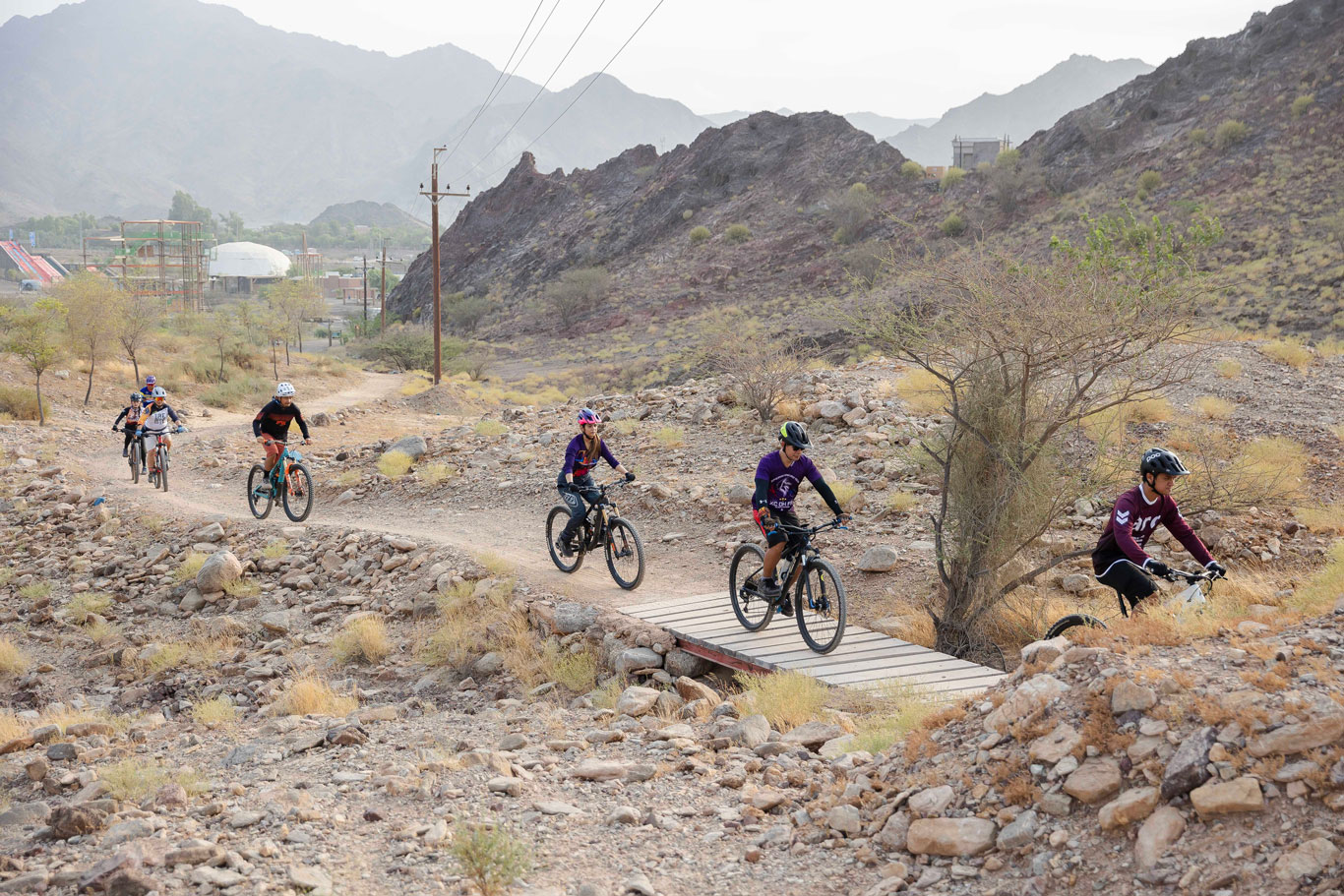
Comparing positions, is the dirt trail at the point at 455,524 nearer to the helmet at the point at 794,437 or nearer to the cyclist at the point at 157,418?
the cyclist at the point at 157,418

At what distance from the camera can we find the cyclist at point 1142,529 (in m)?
6.19

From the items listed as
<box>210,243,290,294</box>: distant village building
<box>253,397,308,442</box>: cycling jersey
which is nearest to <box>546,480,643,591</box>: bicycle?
<box>253,397,308,442</box>: cycling jersey

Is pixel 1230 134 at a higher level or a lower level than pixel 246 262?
lower

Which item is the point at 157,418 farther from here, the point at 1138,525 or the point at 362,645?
the point at 1138,525

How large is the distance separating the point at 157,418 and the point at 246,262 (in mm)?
165426

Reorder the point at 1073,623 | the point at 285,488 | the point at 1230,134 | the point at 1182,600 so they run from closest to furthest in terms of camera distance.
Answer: the point at 1182,600
the point at 1073,623
the point at 285,488
the point at 1230,134

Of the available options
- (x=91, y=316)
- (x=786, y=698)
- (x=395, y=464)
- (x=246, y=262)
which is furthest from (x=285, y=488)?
(x=246, y=262)

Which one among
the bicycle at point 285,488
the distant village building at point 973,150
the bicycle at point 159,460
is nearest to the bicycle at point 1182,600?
the bicycle at point 285,488

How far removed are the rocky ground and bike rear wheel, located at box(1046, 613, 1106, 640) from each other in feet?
2.71

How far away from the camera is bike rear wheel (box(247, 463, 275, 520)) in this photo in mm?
14383

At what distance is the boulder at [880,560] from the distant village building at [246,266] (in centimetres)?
15058

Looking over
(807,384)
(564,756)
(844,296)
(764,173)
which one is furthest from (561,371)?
(564,756)

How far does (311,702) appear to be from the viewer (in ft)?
28.3

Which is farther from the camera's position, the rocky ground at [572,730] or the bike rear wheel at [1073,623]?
the bike rear wheel at [1073,623]
